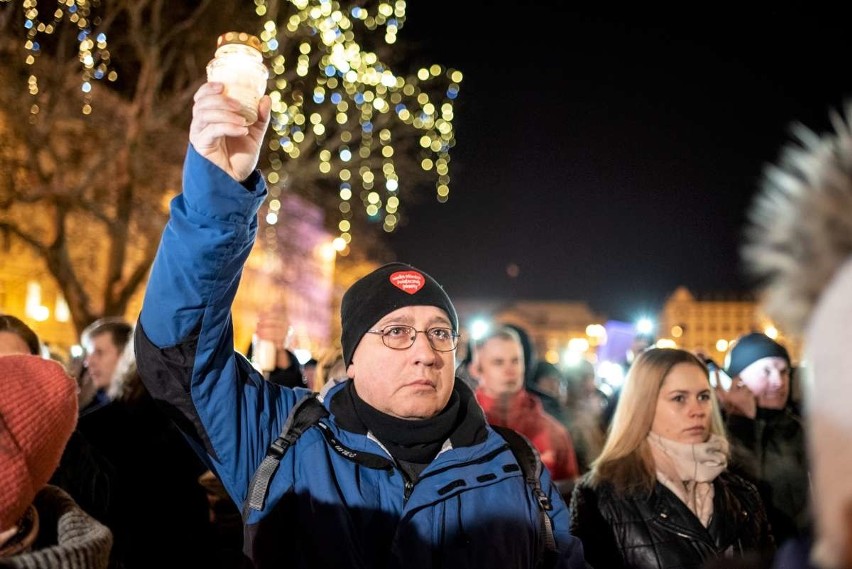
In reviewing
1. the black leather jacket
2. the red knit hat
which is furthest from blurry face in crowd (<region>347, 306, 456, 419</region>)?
the black leather jacket

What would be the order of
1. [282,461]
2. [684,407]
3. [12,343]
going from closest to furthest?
1. [282,461]
2. [684,407]
3. [12,343]

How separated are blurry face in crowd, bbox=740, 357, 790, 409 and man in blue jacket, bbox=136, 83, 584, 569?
313 centimetres

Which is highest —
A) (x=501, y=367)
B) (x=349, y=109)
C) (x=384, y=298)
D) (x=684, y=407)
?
(x=349, y=109)

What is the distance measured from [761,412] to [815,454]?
172 inches

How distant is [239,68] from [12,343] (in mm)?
2492

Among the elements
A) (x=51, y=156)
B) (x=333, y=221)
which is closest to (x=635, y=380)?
(x=51, y=156)

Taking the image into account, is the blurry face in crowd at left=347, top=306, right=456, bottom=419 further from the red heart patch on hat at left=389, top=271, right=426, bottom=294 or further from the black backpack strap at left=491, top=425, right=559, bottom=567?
the black backpack strap at left=491, top=425, right=559, bottom=567

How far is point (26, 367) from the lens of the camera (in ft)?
5.55

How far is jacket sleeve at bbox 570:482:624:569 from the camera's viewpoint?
11.0ft


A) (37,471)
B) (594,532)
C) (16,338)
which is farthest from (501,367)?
(37,471)

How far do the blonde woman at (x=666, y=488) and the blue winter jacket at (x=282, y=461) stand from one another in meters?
1.00

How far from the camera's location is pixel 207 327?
7.12 ft

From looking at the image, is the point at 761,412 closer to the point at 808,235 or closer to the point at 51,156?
the point at 808,235

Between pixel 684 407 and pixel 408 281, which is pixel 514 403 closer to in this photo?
pixel 684 407
